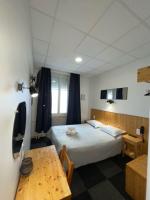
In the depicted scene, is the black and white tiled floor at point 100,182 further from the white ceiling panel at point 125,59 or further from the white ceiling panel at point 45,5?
the white ceiling panel at point 45,5

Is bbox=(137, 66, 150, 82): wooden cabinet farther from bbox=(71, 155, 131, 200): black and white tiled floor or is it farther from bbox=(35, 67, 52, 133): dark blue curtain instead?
bbox=(35, 67, 52, 133): dark blue curtain

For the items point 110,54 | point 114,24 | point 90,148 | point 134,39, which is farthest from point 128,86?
point 90,148

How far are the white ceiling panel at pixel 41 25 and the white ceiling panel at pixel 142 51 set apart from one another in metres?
1.85

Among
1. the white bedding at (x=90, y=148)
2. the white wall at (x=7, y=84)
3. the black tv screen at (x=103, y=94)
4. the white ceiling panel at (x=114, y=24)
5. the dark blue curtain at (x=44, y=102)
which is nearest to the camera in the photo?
the white wall at (x=7, y=84)

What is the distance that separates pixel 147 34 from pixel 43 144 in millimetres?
3749

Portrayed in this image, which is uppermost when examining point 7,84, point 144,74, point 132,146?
point 144,74

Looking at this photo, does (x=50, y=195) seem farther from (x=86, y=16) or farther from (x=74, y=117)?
(x=74, y=117)

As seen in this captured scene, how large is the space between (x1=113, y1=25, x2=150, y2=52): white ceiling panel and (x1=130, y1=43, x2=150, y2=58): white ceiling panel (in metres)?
0.16

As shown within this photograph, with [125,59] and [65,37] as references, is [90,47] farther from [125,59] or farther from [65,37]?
[125,59]

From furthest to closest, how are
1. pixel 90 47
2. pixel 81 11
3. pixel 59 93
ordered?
1. pixel 59 93
2. pixel 90 47
3. pixel 81 11

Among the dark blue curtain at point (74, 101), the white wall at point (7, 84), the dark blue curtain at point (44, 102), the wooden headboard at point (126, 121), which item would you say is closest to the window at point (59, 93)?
the dark blue curtain at point (74, 101)

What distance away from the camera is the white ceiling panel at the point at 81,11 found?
1.23m

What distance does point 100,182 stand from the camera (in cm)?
191

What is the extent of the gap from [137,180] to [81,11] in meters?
2.47
